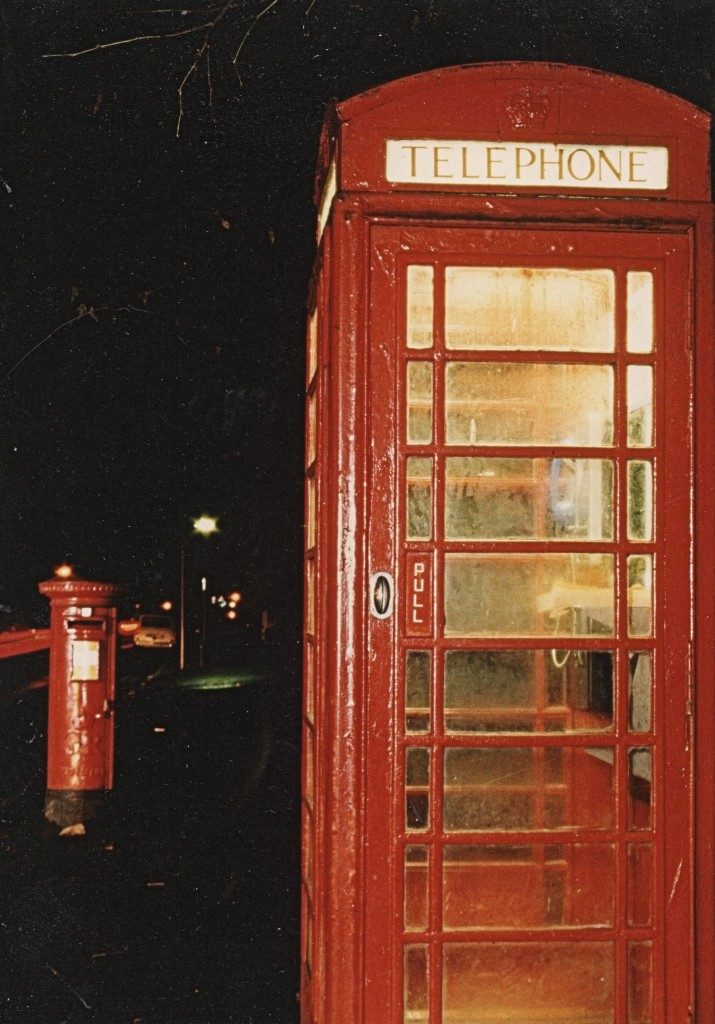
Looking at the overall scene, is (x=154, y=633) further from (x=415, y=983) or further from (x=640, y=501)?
(x=640, y=501)

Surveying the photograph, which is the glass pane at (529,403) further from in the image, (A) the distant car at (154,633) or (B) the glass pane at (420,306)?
(A) the distant car at (154,633)

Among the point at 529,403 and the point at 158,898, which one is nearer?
the point at 529,403

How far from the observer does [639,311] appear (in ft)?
8.93

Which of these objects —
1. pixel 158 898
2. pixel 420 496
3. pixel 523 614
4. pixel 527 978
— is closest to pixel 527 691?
pixel 523 614

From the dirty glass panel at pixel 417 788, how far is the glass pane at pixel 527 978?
15.4 inches

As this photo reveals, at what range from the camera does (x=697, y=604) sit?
Result: 268 cm

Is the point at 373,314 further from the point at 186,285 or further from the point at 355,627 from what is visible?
the point at 186,285

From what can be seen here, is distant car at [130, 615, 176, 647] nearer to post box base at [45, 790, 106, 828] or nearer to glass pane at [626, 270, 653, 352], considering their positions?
post box base at [45, 790, 106, 828]

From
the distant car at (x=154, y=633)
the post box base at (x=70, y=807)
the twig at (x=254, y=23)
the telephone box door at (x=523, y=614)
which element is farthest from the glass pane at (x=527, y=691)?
the distant car at (x=154, y=633)

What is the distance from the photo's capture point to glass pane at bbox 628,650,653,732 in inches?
106

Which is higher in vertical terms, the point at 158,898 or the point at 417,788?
the point at 417,788

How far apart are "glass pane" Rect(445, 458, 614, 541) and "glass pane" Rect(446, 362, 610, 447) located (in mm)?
80

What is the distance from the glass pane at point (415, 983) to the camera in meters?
2.66

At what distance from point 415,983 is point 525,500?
4.83ft
